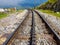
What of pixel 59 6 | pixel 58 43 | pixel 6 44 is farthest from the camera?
pixel 59 6

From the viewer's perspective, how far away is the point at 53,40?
29.4 ft

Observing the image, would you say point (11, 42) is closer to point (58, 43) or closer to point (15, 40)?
point (15, 40)

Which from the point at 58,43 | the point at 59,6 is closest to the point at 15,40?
the point at 58,43

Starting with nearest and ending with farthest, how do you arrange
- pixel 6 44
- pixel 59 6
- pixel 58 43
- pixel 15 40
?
1. pixel 6 44
2. pixel 58 43
3. pixel 15 40
4. pixel 59 6

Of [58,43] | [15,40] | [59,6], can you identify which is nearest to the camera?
[58,43]

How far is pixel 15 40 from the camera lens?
8.89 metres

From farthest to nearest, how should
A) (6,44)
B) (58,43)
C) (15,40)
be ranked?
(15,40)
(58,43)
(6,44)

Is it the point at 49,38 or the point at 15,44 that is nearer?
the point at 15,44

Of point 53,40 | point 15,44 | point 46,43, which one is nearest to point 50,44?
point 46,43

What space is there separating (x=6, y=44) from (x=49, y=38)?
255cm

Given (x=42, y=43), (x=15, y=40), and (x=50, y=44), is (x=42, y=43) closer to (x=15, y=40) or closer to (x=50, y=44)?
(x=50, y=44)

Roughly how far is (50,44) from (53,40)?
80 centimetres

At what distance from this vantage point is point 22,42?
8.54 m

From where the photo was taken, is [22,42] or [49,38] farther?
[49,38]
